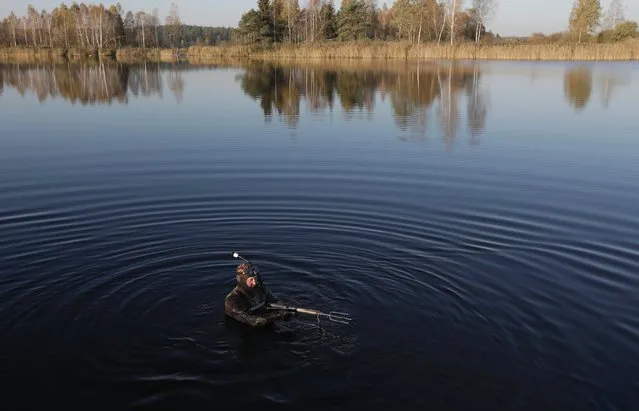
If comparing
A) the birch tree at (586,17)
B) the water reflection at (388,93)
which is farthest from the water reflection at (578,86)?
the birch tree at (586,17)

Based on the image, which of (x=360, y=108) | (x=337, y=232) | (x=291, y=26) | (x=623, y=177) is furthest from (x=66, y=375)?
(x=291, y=26)

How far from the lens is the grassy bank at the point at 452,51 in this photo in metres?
71.3

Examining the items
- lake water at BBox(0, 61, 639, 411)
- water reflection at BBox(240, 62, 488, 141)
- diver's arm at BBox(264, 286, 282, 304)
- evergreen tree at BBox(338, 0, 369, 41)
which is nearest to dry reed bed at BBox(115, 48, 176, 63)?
evergreen tree at BBox(338, 0, 369, 41)

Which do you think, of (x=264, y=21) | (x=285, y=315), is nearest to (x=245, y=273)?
(x=285, y=315)

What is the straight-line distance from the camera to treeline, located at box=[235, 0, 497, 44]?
95.2m

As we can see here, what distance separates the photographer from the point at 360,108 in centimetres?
3534

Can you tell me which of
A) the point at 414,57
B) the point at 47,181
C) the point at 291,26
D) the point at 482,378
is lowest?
the point at 482,378

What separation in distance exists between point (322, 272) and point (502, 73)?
5327 cm

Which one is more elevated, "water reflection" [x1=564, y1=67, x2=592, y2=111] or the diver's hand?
"water reflection" [x1=564, y1=67, x2=592, y2=111]

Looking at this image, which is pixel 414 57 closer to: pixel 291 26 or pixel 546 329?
pixel 291 26

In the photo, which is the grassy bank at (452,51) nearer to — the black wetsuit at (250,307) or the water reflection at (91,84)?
the water reflection at (91,84)

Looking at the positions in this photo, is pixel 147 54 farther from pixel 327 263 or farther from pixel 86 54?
pixel 327 263

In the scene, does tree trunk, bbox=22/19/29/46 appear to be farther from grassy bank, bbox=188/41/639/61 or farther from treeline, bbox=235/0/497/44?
grassy bank, bbox=188/41/639/61

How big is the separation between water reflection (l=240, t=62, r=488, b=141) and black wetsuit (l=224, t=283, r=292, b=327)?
17.6 meters
